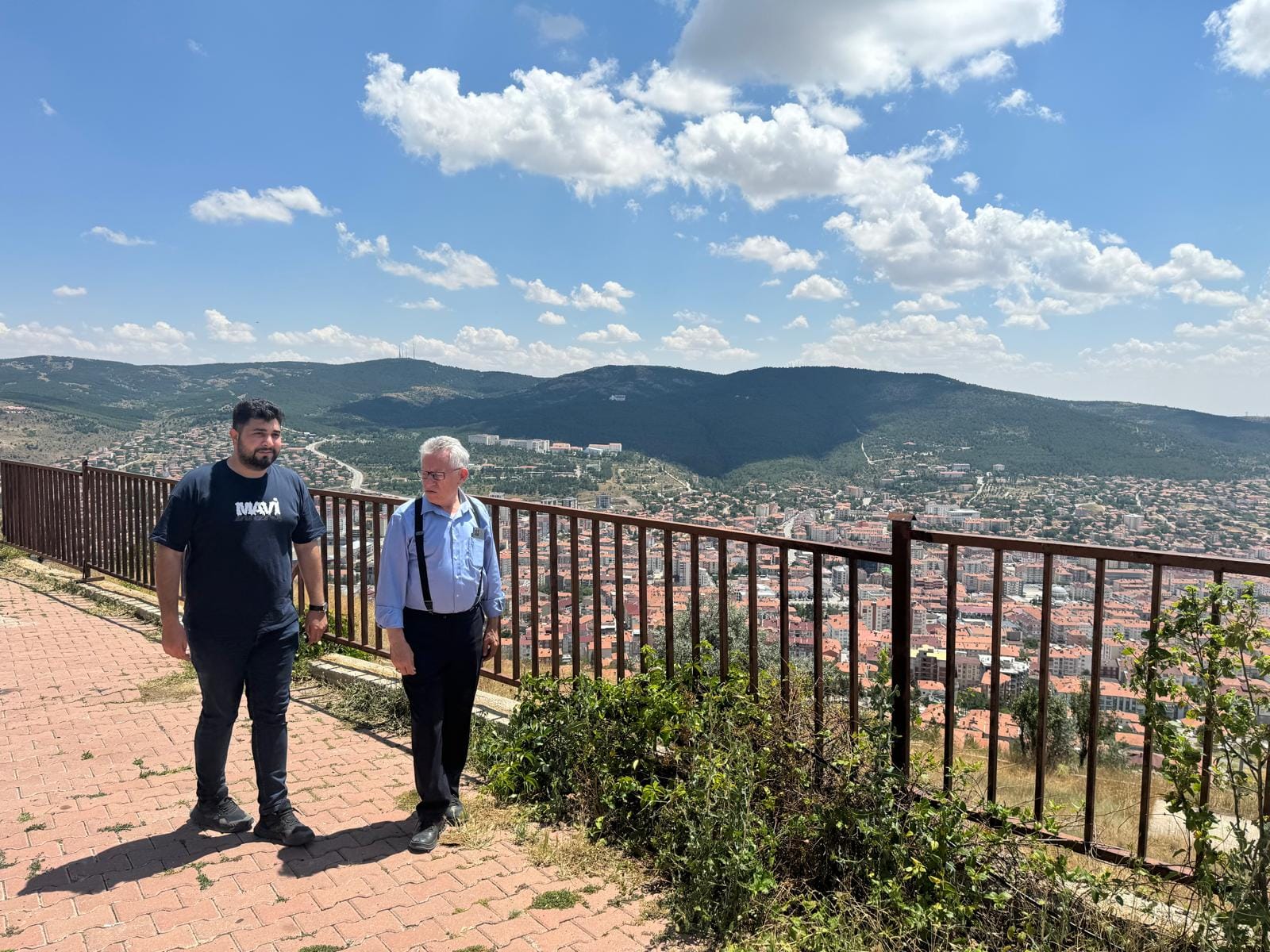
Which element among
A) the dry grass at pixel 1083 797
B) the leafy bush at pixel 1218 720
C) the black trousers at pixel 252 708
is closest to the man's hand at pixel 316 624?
the black trousers at pixel 252 708

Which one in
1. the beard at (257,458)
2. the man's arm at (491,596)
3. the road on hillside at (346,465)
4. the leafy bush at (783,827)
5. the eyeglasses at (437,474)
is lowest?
the road on hillside at (346,465)

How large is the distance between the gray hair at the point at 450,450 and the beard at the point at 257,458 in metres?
0.71

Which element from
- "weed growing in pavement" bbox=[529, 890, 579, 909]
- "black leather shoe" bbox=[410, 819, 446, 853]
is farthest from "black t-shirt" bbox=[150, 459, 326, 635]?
"weed growing in pavement" bbox=[529, 890, 579, 909]

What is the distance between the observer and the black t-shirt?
3234 mm

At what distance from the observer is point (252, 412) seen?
335 cm

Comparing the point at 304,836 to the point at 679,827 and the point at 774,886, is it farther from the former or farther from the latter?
the point at 774,886

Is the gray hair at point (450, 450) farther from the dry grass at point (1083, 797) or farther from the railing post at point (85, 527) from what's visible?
the railing post at point (85, 527)

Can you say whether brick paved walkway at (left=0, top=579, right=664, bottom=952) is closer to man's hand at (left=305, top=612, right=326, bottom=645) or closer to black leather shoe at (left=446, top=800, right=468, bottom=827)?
black leather shoe at (left=446, top=800, right=468, bottom=827)

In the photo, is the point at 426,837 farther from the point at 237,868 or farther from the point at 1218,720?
the point at 1218,720

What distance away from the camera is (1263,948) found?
202cm

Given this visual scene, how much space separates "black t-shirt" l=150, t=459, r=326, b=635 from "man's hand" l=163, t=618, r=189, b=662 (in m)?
0.08

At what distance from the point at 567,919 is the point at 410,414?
273ft

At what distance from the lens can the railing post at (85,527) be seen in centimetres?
885

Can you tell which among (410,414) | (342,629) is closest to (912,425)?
(410,414)
